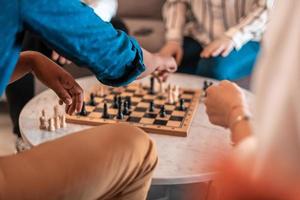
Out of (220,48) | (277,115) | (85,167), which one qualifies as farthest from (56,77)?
(220,48)

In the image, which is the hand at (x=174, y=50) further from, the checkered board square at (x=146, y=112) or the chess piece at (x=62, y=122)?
the chess piece at (x=62, y=122)

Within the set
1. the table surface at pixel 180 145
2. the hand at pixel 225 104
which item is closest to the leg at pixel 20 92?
the table surface at pixel 180 145

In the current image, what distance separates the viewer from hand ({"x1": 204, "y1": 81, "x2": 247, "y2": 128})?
3.21ft

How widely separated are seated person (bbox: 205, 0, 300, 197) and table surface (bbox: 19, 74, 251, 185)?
607 mm

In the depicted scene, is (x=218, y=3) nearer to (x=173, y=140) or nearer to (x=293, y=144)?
(x=173, y=140)

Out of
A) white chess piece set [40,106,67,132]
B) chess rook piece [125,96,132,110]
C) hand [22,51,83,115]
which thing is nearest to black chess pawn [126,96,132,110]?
chess rook piece [125,96,132,110]

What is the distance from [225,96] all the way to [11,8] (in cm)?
45

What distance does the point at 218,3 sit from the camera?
94.6 inches

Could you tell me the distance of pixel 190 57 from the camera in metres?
2.53

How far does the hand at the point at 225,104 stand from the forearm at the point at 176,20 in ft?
4.65

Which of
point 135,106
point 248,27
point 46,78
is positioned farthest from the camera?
point 248,27

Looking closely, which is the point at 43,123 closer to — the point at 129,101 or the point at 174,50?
the point at 129,101

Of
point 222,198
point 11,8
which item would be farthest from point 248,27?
point 222,198

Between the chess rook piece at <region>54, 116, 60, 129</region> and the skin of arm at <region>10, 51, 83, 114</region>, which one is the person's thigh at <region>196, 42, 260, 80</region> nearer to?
the chess rook piece at <region>54, 116, 60, 129</region>
